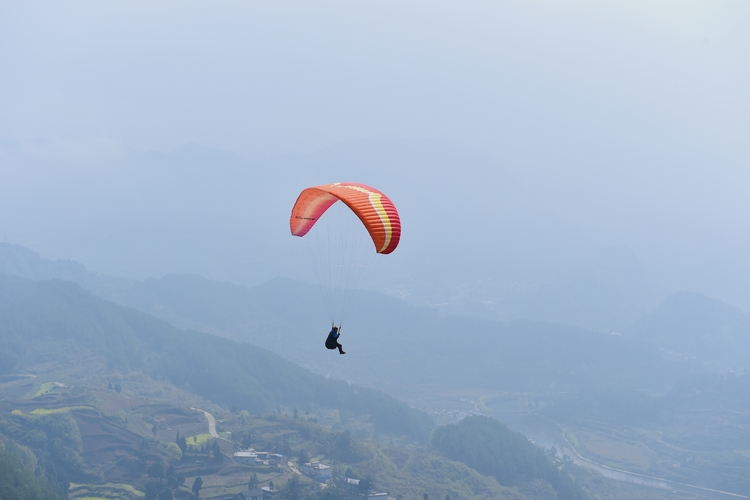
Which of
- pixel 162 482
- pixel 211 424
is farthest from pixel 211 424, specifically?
pixel 162 482

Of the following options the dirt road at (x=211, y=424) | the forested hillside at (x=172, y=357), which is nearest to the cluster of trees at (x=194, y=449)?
the dirt road at (x=211, y=424)

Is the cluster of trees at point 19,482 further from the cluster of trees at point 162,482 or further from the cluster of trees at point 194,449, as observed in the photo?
the cluster of trees at point 194,449

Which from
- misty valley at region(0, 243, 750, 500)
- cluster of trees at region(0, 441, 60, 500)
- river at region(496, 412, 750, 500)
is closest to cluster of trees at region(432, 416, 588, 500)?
misty valley at region(0, 243, 750, 500)

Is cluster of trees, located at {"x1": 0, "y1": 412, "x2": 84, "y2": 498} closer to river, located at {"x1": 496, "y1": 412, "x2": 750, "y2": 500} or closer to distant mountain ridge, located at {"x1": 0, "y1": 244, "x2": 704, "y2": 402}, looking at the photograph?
river, located at {"x1": 496, "y1": 412, "x2": 750, "y2": 500}

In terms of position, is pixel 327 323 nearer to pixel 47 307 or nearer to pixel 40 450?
pixel 47 307

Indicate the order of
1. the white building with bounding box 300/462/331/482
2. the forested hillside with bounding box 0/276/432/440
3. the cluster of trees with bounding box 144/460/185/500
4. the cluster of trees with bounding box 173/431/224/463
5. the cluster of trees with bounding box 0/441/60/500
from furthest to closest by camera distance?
the forested hillside with bounding box 0/276/432/440 → the cluster of trees with bounding box 173/431/224/463 → the white building with bounding box 300/462/331/482 → the cluster of trees with bounding box 144/460/185/500 → the cluster of trees with bounding box 0/441/60/500

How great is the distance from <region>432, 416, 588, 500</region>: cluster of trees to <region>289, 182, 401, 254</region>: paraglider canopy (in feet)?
198

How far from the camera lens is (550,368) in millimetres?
163375

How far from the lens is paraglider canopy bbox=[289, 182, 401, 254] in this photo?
1133 inches

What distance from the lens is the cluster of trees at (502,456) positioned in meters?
85.2

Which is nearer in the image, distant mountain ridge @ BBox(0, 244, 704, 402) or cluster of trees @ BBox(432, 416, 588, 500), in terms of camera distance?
cluster of trees @ BBox(432, 416, 588, 500)

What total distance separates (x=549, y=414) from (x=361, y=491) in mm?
78430

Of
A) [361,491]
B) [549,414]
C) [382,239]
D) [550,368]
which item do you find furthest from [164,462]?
[550,368]

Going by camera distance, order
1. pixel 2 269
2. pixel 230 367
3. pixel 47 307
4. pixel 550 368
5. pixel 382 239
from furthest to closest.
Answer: pixel 2 269, pixel 550 368, pixel 47 307, pixel 230 367, pixel 382 239
